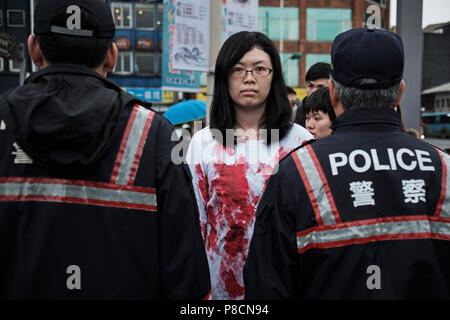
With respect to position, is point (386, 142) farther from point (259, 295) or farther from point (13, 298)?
point (13, 298)

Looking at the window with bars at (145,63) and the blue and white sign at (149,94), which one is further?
the window with bars at (145,63)

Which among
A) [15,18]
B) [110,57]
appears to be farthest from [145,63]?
[110,57]

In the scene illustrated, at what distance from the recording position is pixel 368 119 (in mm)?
1625

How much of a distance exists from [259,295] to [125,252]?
0.49 metres

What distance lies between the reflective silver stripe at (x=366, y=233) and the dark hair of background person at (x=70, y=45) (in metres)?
1.01

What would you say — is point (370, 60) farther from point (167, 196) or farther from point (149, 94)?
point (149, 94)

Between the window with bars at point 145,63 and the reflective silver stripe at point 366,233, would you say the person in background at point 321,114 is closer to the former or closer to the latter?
the reflective silver stripe at point 366,233

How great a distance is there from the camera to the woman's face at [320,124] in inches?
133

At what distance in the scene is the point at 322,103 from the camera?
11.0 ft

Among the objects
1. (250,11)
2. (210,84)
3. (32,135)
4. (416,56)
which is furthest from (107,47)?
(250,11)

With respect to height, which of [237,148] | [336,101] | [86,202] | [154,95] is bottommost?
[86,202]

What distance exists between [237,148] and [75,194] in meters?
1.11

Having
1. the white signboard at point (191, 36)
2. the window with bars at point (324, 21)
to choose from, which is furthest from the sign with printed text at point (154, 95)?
the white signboard at point (191, 36)

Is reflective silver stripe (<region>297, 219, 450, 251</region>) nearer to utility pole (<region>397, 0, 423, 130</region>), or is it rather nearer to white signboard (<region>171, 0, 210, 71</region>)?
utility pole (<region>397, 0, 423, 130</region>)
